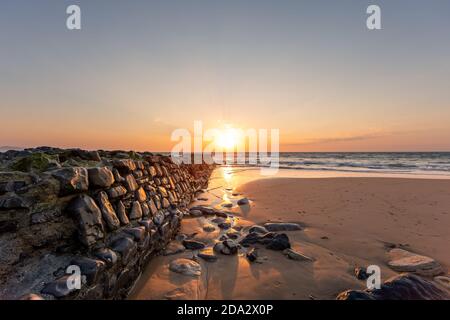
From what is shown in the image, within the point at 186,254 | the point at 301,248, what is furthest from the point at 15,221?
the point at 301,248

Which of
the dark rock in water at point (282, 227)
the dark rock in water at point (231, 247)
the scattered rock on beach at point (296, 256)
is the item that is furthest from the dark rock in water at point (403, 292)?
the dark rock in water at point (282, 227)

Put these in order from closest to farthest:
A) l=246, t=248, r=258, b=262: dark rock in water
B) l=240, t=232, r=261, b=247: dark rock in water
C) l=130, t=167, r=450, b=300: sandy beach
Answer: l=130, t=167, r=450, b=300: sandy beach < l=246, t=248, r=258, b=262: dark rock in water < l=240, t=232, r=261, b=247: dark rock in water

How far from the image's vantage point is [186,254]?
4648 millimetres

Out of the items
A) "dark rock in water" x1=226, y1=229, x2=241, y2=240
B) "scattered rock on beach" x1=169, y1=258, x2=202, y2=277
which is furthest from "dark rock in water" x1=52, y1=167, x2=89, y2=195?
"dark rock in water" x1=226, y1=229, x2=241, y2=240

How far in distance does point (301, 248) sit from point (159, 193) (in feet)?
11.7

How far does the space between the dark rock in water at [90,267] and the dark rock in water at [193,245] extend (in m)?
2.37

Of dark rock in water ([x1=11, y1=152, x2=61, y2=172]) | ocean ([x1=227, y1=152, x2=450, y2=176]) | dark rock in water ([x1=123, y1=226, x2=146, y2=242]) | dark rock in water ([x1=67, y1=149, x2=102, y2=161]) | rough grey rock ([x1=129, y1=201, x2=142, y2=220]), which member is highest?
dark rock in water ([x1=67, y1=149, x2=102, y2=161])

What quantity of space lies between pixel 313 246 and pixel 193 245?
260 cm

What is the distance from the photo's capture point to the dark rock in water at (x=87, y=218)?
2922 mm

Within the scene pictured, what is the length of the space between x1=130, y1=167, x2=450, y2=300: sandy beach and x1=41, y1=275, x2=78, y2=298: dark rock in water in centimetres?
123

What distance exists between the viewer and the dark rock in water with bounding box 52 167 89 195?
2.96 meters

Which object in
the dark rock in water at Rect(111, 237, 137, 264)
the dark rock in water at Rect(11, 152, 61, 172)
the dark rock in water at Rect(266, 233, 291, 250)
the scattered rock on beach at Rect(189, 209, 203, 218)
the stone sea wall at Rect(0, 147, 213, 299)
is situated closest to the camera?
the stone sea wall at Rect(0, 147, 213, 299)

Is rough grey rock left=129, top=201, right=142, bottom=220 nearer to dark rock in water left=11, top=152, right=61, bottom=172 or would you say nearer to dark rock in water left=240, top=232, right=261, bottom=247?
dark rock in water left=11, top=152, right=61, bottom=172

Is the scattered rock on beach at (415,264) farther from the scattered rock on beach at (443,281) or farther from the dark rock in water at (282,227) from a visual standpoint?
the dark rock in water at (282,227)
